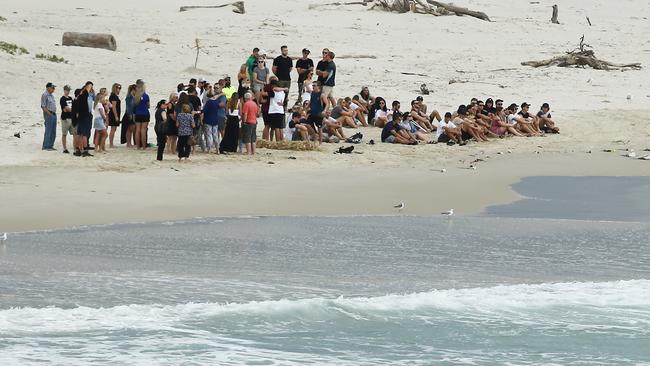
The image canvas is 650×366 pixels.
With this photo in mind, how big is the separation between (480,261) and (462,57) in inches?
787

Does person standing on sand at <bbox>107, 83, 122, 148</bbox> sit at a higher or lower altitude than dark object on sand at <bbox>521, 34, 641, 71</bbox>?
lower

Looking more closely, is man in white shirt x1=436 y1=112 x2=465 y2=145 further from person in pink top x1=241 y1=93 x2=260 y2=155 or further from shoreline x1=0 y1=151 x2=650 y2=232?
person in pink top x1=241 y1=93 x2=260 y2=155

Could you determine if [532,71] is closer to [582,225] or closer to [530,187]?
[530,187]

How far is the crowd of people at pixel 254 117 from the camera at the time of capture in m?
19.9

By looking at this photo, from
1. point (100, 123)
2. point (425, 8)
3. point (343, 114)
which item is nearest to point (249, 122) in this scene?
point (100, 123)

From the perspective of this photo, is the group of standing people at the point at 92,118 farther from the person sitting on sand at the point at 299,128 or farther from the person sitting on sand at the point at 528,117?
the person sitting on sand at the point at 528,117

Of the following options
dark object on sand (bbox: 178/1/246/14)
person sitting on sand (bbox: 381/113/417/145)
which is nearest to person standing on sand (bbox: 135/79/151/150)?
person sitting on sand (bbox: 381/113/417/145)

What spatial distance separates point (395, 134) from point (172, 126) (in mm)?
4758

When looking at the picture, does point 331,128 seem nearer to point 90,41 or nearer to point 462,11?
point 90,41

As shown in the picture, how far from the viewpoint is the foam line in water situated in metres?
11.3

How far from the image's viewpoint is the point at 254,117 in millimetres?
20422

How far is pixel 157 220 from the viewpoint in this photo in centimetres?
1598

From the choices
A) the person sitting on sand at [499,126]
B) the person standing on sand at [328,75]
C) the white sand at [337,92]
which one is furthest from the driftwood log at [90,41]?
the person sitting on sand at [499,126]

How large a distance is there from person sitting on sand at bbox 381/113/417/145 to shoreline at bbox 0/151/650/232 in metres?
1.49
